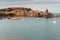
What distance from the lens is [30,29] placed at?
72.7 inches

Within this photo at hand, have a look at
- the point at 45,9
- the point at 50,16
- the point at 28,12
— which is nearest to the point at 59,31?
the point at 50,16

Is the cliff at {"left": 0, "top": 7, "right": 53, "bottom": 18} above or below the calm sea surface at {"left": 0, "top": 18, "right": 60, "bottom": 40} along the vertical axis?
above

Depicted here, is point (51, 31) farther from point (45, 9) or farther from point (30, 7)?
point (30, 7)

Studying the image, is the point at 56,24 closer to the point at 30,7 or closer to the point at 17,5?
the point at 30,7

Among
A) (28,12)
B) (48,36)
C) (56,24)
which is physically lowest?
(48,36)

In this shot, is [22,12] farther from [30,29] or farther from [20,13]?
[30,29]

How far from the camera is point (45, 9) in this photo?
183 centimetres

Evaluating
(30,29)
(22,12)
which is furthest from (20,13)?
(30,29)

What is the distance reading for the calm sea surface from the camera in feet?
5.95

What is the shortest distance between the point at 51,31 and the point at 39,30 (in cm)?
16

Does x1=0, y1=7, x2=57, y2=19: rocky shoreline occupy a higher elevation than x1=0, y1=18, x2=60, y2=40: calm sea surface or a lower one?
higher

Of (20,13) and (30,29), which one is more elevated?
(20,13)

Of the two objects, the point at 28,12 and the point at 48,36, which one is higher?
Answer: the point at 28,12

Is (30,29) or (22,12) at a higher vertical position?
(22,12)
